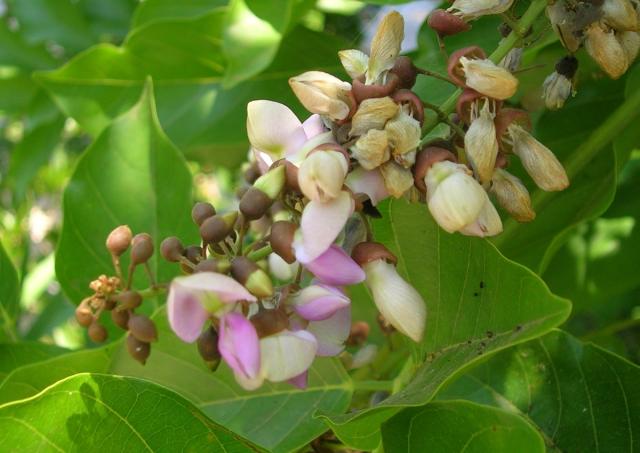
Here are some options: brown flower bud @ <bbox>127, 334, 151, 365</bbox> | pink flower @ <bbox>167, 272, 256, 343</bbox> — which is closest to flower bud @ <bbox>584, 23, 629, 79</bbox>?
pink flower @ <bbox>167, 272, 256, 343</bbox>

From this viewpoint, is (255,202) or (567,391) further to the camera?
(567,391)

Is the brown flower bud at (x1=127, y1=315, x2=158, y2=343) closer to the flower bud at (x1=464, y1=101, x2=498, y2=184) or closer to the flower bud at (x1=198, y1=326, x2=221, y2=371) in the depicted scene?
the flower bud at (x1=198, y1=326, x2=221, y2=371)

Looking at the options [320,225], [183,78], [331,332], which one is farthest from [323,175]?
[183,78]

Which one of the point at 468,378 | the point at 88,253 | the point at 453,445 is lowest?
the point at 88,253

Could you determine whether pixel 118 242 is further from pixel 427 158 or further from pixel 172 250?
pixel 427 158

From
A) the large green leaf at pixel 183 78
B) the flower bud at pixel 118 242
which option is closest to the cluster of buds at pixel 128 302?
the flower bud at pixel 118 242

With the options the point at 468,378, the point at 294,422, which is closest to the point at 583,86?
the point at 468,378

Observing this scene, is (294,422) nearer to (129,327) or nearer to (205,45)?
(129,327)
